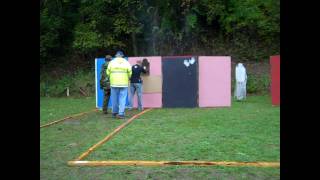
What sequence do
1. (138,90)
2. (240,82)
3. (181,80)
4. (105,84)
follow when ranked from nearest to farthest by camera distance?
(105,84) < (138,90) < (181,80) < (240,82)

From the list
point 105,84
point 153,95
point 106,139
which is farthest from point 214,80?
point 106,139

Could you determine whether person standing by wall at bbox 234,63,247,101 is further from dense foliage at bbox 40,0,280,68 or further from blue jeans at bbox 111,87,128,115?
dense foliage at bbox 40,0,280,68

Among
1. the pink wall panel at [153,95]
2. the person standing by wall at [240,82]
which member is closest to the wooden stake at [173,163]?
the pink wall panel at [153,95]

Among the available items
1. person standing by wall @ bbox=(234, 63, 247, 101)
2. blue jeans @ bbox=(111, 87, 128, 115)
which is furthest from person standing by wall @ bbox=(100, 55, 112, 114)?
person standing by wall @ bbox=(234, 63, 247, 101)

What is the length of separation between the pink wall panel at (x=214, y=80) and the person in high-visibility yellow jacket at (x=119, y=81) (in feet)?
11.6

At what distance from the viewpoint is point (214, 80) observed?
634 inches

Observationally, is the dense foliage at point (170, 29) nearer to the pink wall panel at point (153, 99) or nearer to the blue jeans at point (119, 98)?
the pink wall panel at point (153, 99)

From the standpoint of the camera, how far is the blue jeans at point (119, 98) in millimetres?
13055

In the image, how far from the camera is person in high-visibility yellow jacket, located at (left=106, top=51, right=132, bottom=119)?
42.7ft

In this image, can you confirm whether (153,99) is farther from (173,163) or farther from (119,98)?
(173,163)

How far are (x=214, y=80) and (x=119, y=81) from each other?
163 inches

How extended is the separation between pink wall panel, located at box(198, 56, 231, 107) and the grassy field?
7.53ft

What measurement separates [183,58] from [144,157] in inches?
340

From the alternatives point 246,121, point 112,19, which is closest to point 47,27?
point 112,19
